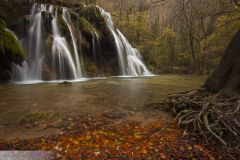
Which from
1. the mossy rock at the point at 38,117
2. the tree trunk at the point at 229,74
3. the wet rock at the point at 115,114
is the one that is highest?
the tree trunk at the point at 229,74

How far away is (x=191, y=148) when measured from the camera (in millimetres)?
3422

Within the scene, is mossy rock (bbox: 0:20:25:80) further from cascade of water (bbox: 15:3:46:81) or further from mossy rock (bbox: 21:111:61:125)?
mossy rock (bbox: 21:111:61:125)

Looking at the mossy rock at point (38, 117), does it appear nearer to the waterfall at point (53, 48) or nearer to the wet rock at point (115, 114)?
the wet rock at point (115, 114)

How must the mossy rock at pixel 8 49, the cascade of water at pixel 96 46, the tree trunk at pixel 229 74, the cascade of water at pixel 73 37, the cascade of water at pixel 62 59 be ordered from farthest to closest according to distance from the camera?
the cascade of water at pixel 96 46 → the cascade of water at pixel 73 37 → the cascade of water at pixel 62 59 → the mossy rock at pixel 8 49 → the tree trunk at pixel 229 74

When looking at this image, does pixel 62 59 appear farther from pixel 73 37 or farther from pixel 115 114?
pixel 115 114

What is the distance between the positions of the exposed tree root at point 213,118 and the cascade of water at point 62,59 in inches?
478

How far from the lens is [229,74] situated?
18.5 feet

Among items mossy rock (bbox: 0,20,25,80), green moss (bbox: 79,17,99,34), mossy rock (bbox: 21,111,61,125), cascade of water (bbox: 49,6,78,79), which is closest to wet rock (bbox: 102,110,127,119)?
mossy rock (bbox: 21,111,61,125)

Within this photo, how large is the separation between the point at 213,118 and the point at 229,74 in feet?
6.15

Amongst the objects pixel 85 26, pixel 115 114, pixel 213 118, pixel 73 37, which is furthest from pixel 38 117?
pixel 85 26

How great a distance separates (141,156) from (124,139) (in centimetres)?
64

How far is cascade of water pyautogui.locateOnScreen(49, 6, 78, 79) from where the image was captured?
54.0 feet

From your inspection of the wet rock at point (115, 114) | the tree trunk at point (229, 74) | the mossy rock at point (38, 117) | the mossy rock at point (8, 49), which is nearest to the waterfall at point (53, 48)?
the mossy rock at point (8, 49)

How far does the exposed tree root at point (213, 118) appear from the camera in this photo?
3699 millimetres
